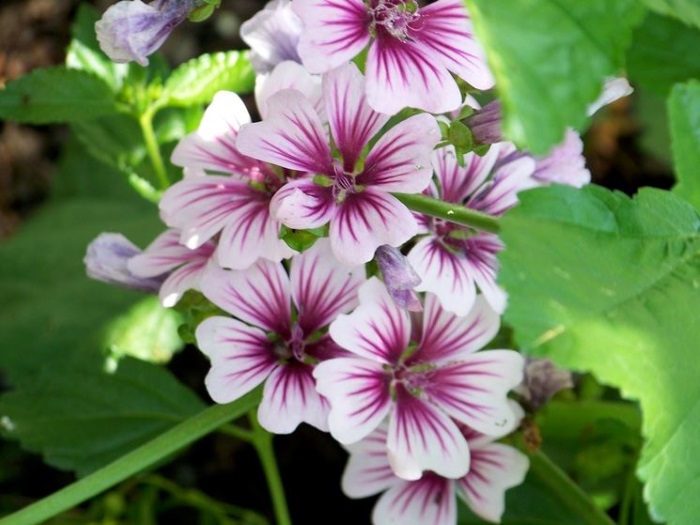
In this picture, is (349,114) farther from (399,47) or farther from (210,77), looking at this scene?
(210,77)

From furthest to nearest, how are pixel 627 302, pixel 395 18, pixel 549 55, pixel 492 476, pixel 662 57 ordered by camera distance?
pixel 662 57 → pixel 492 476 → pixel 395 18 → pixel 627 302 → pixel 549 55

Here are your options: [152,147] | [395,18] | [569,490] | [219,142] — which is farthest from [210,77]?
[569,490]

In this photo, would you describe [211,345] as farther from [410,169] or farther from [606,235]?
[606,235]

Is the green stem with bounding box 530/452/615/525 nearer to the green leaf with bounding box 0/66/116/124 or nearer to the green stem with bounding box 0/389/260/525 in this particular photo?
the green stem with bounding box 0/389/260/525

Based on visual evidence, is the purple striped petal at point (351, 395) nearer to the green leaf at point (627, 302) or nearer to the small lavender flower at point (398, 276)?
the small lavender flower at point (398, 276)

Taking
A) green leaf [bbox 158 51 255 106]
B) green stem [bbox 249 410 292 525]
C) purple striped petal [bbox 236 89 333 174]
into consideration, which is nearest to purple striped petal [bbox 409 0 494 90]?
purple striped petal [bbox 236 89 333 174]

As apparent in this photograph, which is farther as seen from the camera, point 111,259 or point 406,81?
point 111,259

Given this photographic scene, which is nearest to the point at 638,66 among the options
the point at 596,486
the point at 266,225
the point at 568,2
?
the point at 596,486

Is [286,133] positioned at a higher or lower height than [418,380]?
higher
